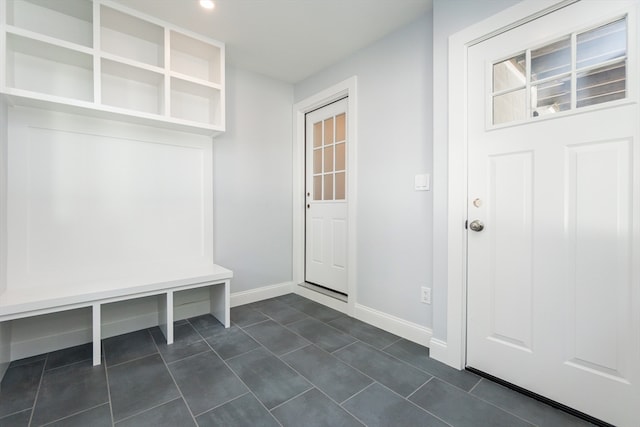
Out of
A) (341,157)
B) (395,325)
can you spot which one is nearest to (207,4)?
(341,157)

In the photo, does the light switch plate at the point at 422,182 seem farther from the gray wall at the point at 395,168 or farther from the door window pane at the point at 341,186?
the door window pane at the point at 341,186

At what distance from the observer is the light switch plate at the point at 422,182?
2.11 metres

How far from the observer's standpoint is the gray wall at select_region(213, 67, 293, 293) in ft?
9.45

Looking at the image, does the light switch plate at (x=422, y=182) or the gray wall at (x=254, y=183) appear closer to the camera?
the light switch plate at (x=422, y=182)

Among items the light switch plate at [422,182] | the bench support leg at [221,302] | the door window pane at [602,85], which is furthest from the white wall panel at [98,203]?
the door window pane at [602,85]

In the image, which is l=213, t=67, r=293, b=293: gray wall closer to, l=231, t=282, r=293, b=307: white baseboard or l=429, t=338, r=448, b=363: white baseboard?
l=231, t=282, r=293, b=307: white baseboard

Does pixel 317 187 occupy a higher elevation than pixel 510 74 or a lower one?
lower

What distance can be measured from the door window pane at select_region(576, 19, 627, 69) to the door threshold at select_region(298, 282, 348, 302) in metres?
2.43

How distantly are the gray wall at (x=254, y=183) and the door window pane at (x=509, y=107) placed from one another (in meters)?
2.20

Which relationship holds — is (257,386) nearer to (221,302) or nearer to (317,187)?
(221,302)

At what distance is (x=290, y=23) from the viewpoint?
7.33 ft

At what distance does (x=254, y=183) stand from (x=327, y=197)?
0.82 metres

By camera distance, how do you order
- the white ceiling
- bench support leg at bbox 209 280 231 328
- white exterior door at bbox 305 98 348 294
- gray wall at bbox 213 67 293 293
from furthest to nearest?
white exterior door at bbox 305 98 348 294, gray wall at bbox 213 67 293 293, bench support leg at bbox 209 280 231 328, the white ceiling

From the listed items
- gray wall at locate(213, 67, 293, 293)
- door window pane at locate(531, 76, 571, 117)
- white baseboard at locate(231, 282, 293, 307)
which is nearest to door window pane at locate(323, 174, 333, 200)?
gray wall at locate(213, 67, 293, 293)
